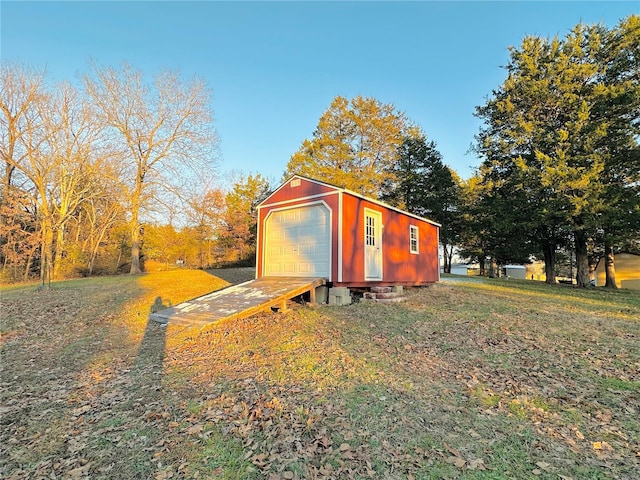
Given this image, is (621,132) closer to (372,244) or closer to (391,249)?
(391,249)

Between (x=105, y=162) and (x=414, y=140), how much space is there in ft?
64.7

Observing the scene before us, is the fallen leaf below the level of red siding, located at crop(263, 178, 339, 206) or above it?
below

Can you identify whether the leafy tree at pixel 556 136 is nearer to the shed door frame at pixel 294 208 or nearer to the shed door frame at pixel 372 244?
the shed door frame at pixel 372 244

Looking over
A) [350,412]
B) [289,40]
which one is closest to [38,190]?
[289,40]

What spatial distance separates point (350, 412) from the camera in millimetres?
3414

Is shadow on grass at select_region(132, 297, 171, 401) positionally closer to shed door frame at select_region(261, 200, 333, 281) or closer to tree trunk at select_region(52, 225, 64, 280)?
shed door frame at select_region(261, 200, 333, 281)

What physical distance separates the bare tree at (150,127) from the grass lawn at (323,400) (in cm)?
1296

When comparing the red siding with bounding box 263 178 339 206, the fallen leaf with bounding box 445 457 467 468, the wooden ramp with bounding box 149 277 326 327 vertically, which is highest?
the red siding with bounding box 263 178 339 206

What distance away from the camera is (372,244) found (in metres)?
9.84

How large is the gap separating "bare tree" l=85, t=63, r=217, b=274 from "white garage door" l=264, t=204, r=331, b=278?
11.3 metres

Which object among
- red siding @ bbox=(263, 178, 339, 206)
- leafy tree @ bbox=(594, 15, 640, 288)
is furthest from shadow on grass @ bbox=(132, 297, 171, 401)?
leafy tree @ bbox=(594, 15, 640, 288)

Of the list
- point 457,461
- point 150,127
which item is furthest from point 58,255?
point 457,461

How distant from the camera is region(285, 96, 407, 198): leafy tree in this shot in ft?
77.0

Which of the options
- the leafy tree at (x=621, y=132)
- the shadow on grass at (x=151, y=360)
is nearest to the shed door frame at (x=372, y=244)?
the shadow on grass at (x=151, y=360)
